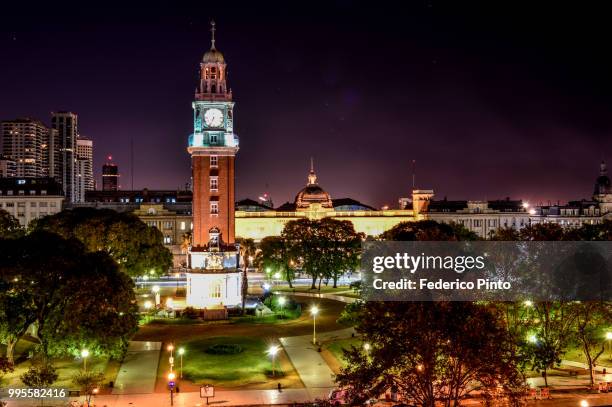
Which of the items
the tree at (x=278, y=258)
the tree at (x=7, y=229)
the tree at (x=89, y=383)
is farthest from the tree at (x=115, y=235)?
the tree at (x=89, y=383)

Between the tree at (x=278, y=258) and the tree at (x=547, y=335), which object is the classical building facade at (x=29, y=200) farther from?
the tree at (x=547, y=335)

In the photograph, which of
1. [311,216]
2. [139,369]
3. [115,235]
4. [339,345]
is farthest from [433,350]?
[311,216]

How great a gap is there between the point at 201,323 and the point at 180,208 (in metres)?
114

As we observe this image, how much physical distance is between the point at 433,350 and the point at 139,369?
2930cm

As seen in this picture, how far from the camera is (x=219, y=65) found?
302 feet

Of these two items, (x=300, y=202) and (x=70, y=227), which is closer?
(x=70, y=227)

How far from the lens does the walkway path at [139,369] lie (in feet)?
161

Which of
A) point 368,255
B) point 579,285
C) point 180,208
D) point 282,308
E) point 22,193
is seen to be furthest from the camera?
point 180,208

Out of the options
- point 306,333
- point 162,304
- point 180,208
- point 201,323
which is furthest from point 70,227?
point 180,208

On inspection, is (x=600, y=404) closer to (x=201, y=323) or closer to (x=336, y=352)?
(x=336, y=352)

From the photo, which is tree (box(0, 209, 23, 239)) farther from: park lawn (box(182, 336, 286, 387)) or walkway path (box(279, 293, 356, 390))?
walkway path (box(279, 293, 356, 390))

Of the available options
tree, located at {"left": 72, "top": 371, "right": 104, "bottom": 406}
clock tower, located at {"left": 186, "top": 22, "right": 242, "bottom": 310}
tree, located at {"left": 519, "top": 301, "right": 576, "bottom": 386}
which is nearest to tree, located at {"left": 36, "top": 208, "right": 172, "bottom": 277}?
clock tower, located at {"left": 186, "top": 22, "right": 242, "bottom": 310}

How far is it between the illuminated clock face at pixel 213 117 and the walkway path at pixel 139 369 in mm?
35813

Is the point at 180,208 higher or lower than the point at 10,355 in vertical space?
higher
